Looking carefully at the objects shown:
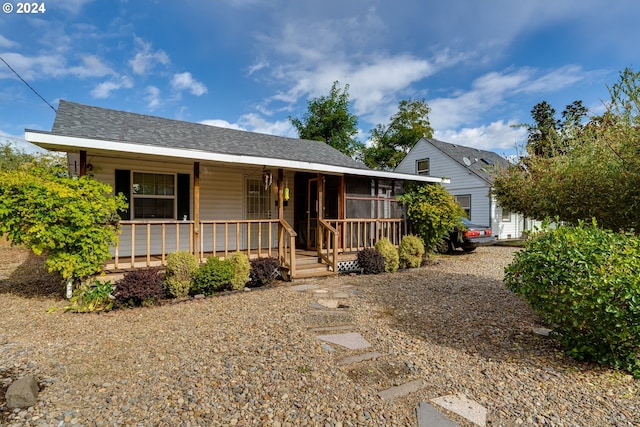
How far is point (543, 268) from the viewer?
10.5ft

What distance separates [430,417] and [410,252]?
22.4 feet

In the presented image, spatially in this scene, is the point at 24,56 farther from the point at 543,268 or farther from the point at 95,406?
the point at 543,268

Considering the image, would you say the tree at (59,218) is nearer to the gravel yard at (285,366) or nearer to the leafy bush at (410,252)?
the gravel yard at (285,366)

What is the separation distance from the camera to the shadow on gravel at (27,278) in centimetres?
590

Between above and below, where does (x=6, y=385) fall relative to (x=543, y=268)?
below

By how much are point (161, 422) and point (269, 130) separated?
26.9 meters

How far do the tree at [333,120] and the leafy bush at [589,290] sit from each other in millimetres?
21280

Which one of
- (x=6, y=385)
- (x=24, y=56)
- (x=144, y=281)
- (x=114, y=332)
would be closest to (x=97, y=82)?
(x=24, y=56)

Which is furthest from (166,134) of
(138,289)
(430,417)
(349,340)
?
(430,417)

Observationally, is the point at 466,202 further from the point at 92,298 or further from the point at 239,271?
the point at 92,298

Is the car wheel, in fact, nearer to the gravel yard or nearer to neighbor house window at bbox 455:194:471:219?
the gravel yard

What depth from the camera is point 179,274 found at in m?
5.47

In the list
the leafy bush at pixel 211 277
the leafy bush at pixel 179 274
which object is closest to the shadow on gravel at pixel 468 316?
the leafy bush at pixel 211 277

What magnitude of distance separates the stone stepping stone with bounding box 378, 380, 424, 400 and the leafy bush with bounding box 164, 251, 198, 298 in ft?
13.5
